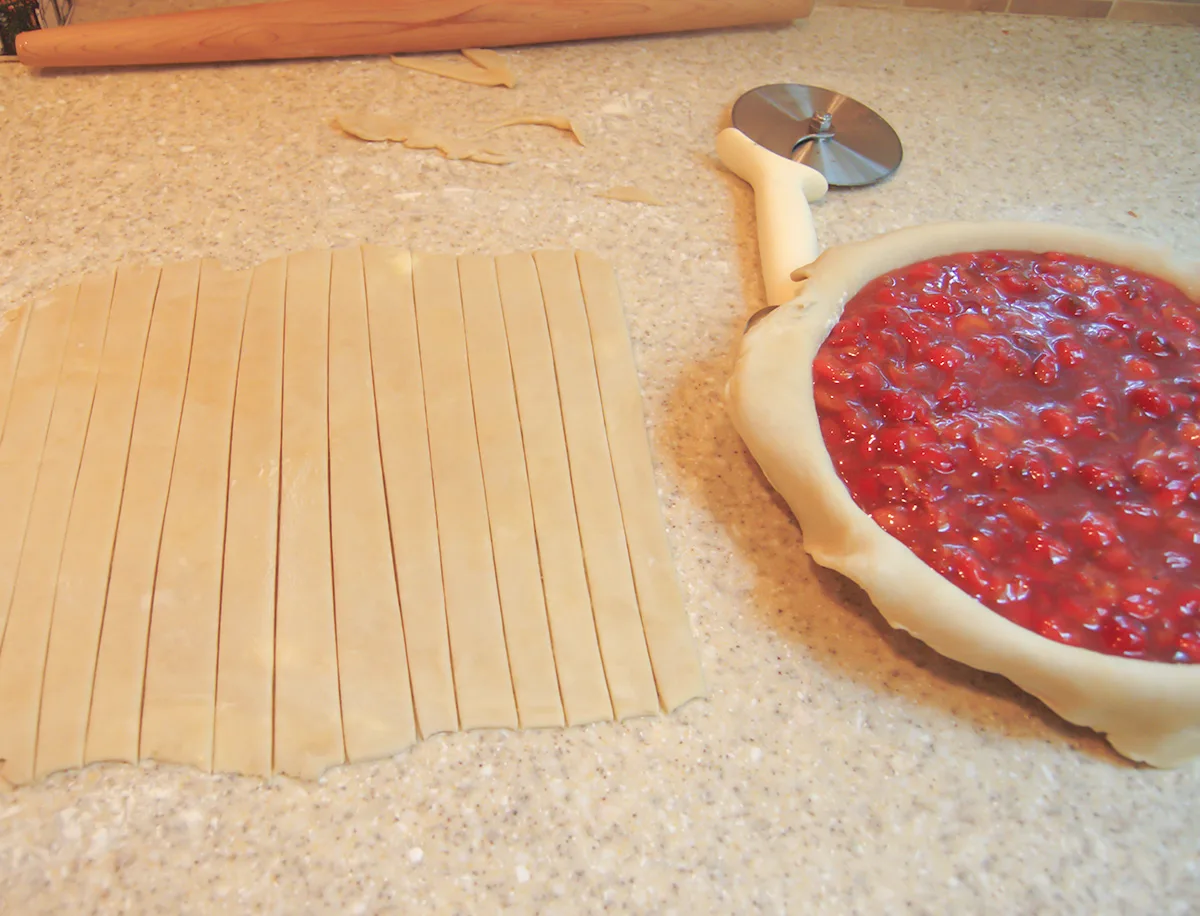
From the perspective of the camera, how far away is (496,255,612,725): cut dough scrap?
1053mm

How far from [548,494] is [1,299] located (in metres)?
0.83

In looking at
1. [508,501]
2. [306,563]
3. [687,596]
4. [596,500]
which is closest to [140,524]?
[306,563]

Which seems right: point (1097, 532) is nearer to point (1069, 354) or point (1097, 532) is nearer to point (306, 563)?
point (1069, 354)

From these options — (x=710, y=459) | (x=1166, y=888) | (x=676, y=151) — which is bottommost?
(x=1166, y=888)

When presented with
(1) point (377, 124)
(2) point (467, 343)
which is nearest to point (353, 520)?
(2) point (467, 343)

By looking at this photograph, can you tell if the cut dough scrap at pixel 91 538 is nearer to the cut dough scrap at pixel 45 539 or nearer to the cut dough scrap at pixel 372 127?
the cut dough scrap at pixel 45 539

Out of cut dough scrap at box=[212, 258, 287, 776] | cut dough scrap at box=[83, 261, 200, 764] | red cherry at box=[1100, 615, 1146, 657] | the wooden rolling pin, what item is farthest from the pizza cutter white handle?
cut dough scrap at box=[83, 261, 200, 764]

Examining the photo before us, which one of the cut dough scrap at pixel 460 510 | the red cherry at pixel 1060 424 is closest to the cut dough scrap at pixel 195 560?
the cut dough scrap at pixel 460 510

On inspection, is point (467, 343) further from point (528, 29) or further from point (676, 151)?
point (528, 29)

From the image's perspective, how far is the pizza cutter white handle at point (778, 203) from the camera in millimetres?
1439

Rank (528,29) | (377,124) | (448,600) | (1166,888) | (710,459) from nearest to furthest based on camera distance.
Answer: (1166,888) < (448,600) < (710,459) < (377,124) < (528,29)

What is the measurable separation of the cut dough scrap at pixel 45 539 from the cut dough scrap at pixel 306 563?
237 millimetres

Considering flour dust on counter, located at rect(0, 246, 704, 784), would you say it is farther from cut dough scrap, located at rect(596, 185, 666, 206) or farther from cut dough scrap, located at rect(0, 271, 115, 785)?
cut dough scrap, located at rect(596, 185, 666, 206)

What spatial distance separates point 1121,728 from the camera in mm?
1014
